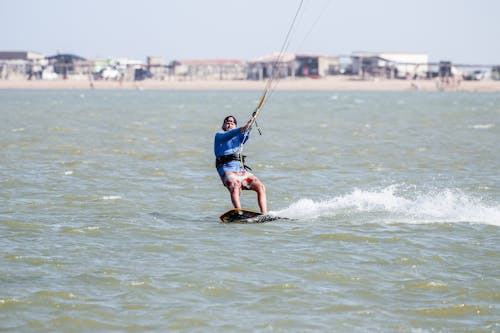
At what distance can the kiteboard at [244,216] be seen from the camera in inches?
571

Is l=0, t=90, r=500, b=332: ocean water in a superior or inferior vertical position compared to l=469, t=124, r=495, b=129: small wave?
superior

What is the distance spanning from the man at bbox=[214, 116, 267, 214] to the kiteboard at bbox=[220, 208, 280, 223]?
0.12 metres

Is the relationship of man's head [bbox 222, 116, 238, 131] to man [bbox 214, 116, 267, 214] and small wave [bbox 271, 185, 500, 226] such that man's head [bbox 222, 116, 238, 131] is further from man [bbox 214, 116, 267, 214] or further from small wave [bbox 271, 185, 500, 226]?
small wave [bbox 271, 185, 500, 226]

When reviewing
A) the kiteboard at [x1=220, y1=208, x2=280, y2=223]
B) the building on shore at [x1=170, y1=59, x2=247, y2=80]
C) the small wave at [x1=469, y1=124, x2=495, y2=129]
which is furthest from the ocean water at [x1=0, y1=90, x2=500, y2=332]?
the building on shore at [x1=170, y1=59, x2=247, y2=80]

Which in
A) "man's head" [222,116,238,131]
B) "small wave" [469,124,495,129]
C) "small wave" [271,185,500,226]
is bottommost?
"small wave" [469,124,495,129]


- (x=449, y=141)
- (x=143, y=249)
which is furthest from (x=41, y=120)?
(x=143, y=249)

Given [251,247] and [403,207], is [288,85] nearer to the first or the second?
[403,207]

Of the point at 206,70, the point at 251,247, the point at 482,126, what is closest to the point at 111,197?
the point at 251,247

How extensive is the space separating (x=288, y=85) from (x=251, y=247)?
467 feet

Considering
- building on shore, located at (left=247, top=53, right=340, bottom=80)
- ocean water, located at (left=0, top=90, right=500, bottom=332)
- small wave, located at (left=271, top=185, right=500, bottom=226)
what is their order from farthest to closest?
building on shore, located at (left=247, top=53, right=340, bottom=80), small wave, located at (left=271, top=185, right=500, bottom=226), ocean water, located at (left=0, top=90, right=500, bottom=332)

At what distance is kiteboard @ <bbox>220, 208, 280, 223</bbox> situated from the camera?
1451 cm

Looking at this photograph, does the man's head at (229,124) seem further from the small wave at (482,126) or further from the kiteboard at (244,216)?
the small wave at (482,126)

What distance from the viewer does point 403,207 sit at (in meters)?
16.3

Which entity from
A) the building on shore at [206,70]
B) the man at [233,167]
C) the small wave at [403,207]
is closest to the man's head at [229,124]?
the man at [233,167]
